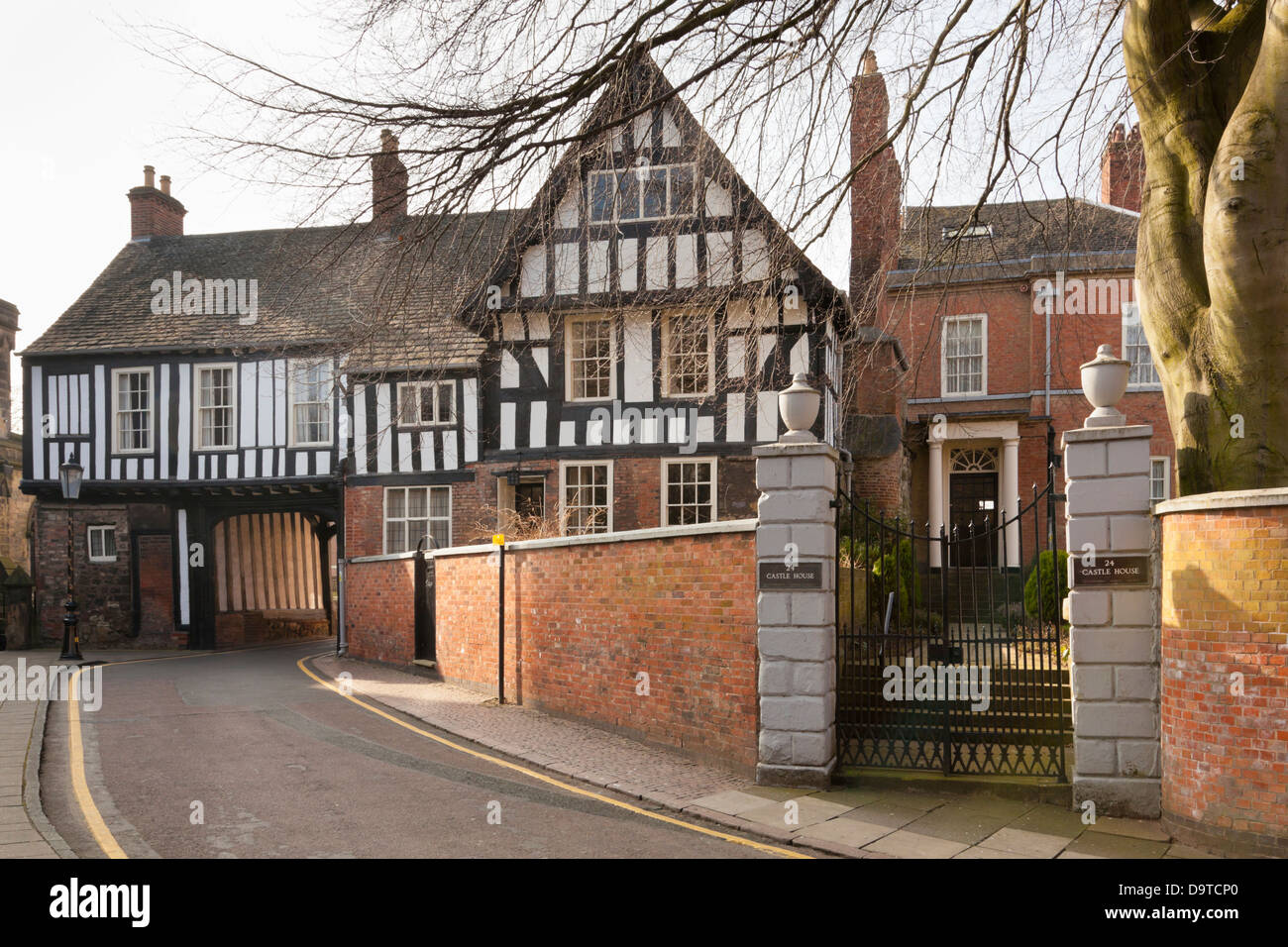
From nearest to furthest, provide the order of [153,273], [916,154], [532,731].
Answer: [916,154] → [532,731] → [153,273]

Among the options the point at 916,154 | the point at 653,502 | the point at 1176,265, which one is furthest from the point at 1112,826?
the point at 653,502

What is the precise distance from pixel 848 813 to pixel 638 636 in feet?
11.1

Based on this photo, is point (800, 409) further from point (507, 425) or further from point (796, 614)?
point (507, 425)

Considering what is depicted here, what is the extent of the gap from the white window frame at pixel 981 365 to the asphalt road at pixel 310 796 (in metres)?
18.6

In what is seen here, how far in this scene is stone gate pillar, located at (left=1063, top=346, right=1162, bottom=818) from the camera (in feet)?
24.8

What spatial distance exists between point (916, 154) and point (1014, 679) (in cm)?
540

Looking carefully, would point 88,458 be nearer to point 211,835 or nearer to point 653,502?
point 653,502

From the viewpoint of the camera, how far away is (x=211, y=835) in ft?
22.5

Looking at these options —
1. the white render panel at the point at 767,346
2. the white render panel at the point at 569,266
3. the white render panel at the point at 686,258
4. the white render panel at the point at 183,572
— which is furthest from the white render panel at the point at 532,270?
the white render panel at the point at 183,572

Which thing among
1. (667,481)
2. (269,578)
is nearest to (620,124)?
(667,481)

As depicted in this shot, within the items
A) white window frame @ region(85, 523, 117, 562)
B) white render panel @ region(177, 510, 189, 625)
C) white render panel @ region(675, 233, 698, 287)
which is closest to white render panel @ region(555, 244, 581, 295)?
white render panel @ region(675, 233, 698, 287)

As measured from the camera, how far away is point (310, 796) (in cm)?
803

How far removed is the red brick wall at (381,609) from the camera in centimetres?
1858

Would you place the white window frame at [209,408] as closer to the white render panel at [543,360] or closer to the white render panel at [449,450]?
the white render panel at [449,450]
